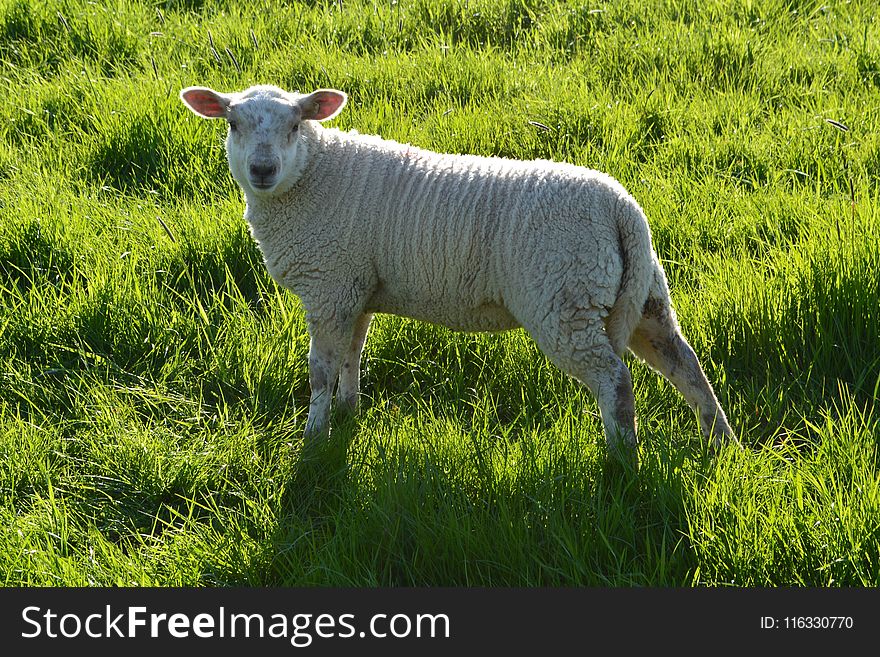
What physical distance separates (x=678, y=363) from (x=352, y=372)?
4.67ft

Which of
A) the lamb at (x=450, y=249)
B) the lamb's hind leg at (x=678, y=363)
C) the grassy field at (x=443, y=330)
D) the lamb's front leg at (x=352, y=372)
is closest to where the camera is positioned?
the grassy field at (x=443, y=330)

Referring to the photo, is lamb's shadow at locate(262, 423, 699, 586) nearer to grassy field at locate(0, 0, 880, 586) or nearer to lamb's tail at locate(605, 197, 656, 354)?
grassy field at locate(0, 0, 880, 586)

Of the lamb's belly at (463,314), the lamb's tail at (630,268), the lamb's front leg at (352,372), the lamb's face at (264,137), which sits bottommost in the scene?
the lamb's front leg at (352,372)

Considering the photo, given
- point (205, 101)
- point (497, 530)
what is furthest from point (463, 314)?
point (205, 101)

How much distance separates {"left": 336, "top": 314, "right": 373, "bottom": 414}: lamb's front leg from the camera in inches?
167

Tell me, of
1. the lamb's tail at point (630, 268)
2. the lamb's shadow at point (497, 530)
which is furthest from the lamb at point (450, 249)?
the lamb's shadow at point (497, 530)

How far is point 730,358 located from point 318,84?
3.84m

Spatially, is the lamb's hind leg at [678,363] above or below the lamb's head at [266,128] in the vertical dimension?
below

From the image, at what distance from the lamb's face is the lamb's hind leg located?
155 centimetres

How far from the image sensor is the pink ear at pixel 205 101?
4016mm

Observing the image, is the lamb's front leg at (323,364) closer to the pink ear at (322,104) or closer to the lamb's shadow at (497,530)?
the lamb's shadow at (497,530)

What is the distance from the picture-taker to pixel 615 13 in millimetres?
7410

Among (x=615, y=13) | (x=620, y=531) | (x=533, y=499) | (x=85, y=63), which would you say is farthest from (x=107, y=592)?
(x=615, y=13)

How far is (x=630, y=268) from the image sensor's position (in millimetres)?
3535
